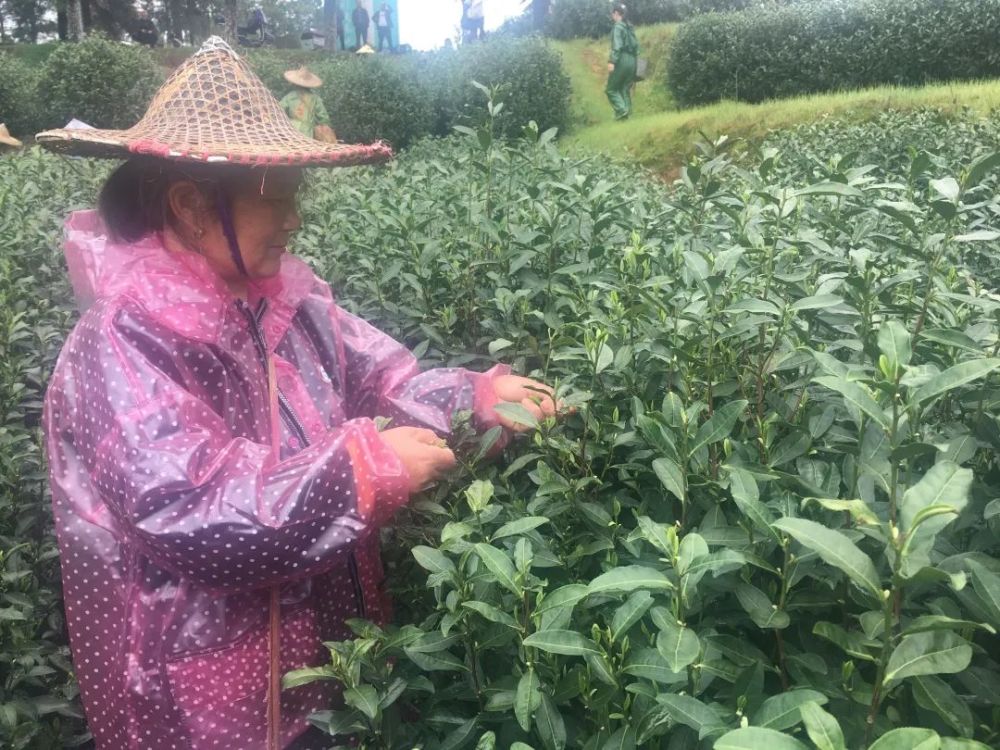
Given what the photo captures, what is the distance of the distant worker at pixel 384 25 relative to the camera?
24125 millimetres

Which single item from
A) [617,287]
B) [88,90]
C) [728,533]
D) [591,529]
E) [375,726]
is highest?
[88,90]

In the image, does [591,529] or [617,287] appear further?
[617,287]

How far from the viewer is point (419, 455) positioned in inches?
57.2

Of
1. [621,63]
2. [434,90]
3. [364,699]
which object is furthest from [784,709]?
[621,63]

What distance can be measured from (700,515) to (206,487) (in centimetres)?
73

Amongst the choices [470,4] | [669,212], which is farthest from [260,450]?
[470,4]

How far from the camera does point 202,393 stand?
1530 millimetres

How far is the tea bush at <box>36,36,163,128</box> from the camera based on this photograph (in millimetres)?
15320

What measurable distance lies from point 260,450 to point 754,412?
0.79m

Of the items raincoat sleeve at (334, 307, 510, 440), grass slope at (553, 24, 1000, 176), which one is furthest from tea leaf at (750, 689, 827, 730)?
grass slope at (553, 24, 1000, 176)

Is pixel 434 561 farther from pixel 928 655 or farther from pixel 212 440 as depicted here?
pixel 928 655

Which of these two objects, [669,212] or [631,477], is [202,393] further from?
[669,212]

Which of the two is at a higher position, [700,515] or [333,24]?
[333,24]

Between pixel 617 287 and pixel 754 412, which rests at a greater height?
pixel 617 287
